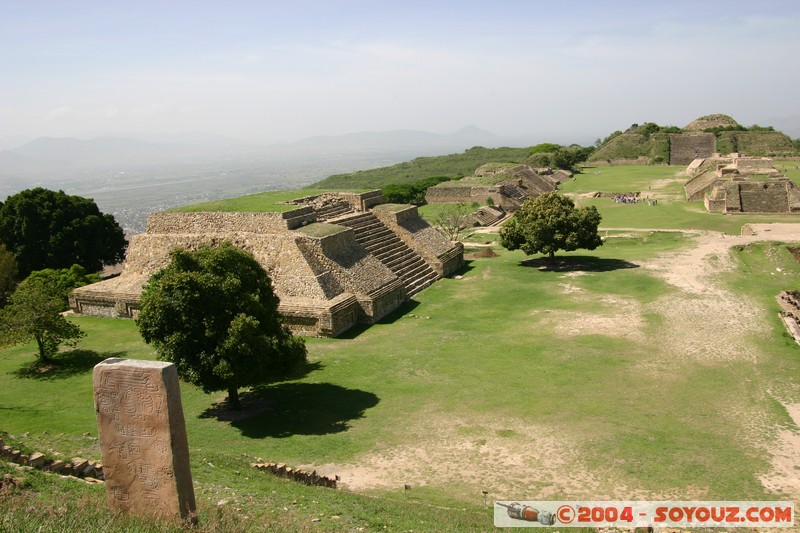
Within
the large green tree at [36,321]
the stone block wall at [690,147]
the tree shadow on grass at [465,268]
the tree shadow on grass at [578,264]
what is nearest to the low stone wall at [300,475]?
the large green tree at [36,321]

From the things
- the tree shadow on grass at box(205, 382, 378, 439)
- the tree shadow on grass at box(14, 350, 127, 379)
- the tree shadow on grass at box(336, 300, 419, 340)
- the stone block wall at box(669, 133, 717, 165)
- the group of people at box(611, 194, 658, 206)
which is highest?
the stone block wall at box(669, 133, 717, 165)

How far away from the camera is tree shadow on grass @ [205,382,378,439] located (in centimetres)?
1311

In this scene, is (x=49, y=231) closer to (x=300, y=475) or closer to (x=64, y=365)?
(x=64, y=365)

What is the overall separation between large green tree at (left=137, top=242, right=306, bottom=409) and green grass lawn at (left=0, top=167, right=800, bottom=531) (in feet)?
4.17

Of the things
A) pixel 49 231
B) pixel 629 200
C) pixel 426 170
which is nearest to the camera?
pixel 49 231

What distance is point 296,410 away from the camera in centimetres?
1412

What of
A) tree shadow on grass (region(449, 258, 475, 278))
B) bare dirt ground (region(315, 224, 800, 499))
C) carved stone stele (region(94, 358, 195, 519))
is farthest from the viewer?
tree shadow on grass (region(449, 258, 475, 278))

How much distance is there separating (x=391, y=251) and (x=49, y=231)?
699 inches

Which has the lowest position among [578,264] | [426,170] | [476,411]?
[476,411]

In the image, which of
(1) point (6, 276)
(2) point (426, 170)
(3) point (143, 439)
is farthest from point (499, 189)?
(2) point (426, 170)

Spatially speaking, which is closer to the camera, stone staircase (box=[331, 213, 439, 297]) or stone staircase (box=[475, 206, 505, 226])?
stone staircase (box=[331, 213, 439, 297])

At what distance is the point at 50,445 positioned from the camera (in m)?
11.6

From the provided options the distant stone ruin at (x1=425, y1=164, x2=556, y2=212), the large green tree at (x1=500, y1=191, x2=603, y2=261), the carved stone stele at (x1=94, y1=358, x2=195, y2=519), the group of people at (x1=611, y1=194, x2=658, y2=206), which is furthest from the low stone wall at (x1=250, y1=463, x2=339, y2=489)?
the group of people at (x1=611, y1=194, x2=658, y2=206)

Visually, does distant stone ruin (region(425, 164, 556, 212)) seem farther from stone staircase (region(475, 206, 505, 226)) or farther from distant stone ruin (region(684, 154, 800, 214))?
distant stone ruin (region(684, 154, 800, 214))
